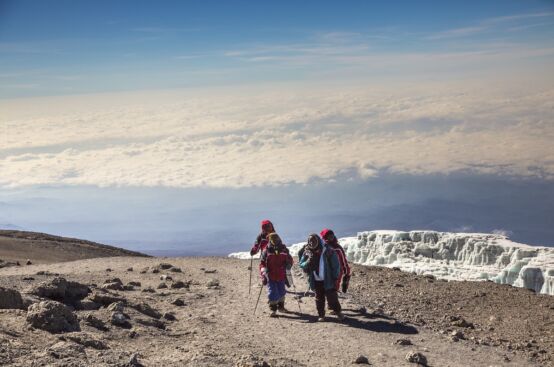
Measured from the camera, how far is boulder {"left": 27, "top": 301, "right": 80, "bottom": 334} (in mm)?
9227

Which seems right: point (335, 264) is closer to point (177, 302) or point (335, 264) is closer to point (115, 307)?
point (177, 302)

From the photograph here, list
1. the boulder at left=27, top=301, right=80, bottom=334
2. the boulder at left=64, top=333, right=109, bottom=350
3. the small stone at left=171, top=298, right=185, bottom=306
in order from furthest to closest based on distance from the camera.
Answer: the small stone at left=171, top=298, right=185, bottom=306 < the boulder at left=27, top=301, right=80, bottom=334 < the boulder at left=64, top=333, right=109, bottom=350

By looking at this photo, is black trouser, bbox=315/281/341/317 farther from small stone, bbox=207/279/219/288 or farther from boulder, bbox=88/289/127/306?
small stone, bbox=207/279/219/288

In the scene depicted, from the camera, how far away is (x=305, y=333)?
12398mm

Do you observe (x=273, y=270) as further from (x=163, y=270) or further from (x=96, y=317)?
(x=163, y=270)

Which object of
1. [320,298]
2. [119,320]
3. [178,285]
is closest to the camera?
[119,320]

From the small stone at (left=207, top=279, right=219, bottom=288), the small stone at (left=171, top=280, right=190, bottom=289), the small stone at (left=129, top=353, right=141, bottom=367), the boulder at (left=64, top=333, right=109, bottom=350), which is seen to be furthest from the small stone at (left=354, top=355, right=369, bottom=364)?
the small stone at (left=207, top=279, right=219, bottom=288)

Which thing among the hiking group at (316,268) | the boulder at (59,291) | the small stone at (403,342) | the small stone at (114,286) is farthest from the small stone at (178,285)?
the small stone at (403,342)

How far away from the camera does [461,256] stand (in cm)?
3325

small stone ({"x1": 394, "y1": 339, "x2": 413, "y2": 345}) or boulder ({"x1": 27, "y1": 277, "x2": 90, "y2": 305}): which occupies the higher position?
boulder ({"x1": 27, "y1": 277, "x2": 90, "y2": 305})

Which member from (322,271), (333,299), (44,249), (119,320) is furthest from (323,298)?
(44,249)

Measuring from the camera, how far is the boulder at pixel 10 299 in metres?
10.2

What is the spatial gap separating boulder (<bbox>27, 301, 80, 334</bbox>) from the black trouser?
18.8 feet

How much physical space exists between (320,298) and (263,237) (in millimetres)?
2737
